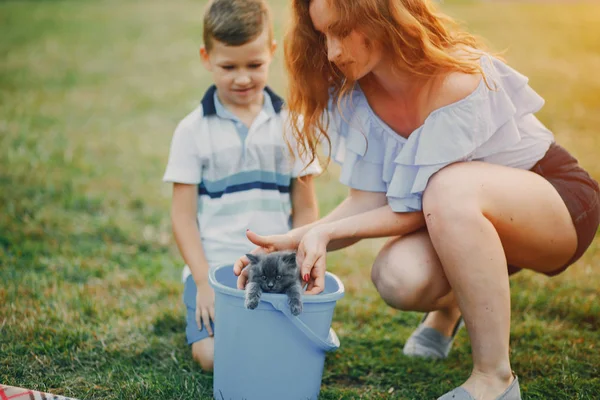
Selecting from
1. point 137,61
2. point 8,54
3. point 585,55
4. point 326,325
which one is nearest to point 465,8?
point 585,55

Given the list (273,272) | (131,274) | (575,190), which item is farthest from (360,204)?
(131,274)

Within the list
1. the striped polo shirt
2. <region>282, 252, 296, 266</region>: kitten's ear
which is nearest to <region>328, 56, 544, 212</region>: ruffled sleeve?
the striped polo shirt

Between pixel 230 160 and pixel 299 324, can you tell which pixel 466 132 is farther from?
pixel 230 160

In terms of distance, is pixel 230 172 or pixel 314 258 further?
pixel 230 172

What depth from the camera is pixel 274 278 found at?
1.90 metres

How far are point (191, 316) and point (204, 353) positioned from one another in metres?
0.19

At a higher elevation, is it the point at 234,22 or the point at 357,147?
the point at 234,22

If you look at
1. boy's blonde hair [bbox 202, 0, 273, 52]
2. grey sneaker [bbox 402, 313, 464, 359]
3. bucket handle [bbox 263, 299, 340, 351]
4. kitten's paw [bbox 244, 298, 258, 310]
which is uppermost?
boy's blonde hair [bbox 202, 0, 273, 52]

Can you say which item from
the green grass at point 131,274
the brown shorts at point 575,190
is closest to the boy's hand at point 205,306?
the green grass at point 131,274

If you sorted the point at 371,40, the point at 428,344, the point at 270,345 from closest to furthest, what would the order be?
the point at 270,345 < the point at 371,40 < the point at 428,344

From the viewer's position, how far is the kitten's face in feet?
6.22

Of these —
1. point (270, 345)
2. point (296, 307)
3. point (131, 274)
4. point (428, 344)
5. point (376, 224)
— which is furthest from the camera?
point (131, 274)

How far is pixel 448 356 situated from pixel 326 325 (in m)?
0.74

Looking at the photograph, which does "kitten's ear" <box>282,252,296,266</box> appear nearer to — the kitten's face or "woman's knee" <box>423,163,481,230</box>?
the kitten's face
